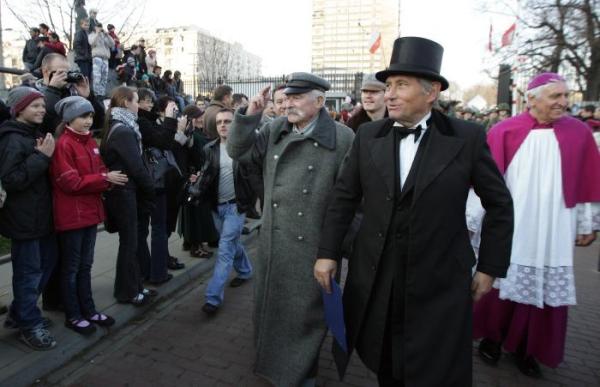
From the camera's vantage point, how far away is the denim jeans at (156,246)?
490 cm

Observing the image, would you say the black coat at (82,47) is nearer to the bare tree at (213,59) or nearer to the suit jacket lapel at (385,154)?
the suit jacket lapel at (385,154)

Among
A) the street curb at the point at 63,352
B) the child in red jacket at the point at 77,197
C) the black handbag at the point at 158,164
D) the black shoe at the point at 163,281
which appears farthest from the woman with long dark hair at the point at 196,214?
the child in red jacket at the point at 77,197

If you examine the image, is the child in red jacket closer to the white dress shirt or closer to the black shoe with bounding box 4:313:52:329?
the black shoe with bounding box 4:313:52:329

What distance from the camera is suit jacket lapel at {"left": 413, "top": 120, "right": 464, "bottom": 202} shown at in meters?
2.13

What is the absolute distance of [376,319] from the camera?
233 centimetres

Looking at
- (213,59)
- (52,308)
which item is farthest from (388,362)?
(213,59)

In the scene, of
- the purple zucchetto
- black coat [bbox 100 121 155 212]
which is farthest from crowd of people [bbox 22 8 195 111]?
the purple zucchetto

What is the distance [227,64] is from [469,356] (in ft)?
143

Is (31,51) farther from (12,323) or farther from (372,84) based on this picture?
(372,84)

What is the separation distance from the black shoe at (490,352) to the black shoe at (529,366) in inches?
6.4

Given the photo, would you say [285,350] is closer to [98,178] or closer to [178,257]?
[98,178]

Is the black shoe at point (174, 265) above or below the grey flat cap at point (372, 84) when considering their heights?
below

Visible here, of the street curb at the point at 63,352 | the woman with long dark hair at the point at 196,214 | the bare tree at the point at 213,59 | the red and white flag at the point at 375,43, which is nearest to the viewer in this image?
the street curb at the point at 63,352

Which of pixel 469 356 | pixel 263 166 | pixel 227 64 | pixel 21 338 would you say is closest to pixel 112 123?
pixel 263 166
